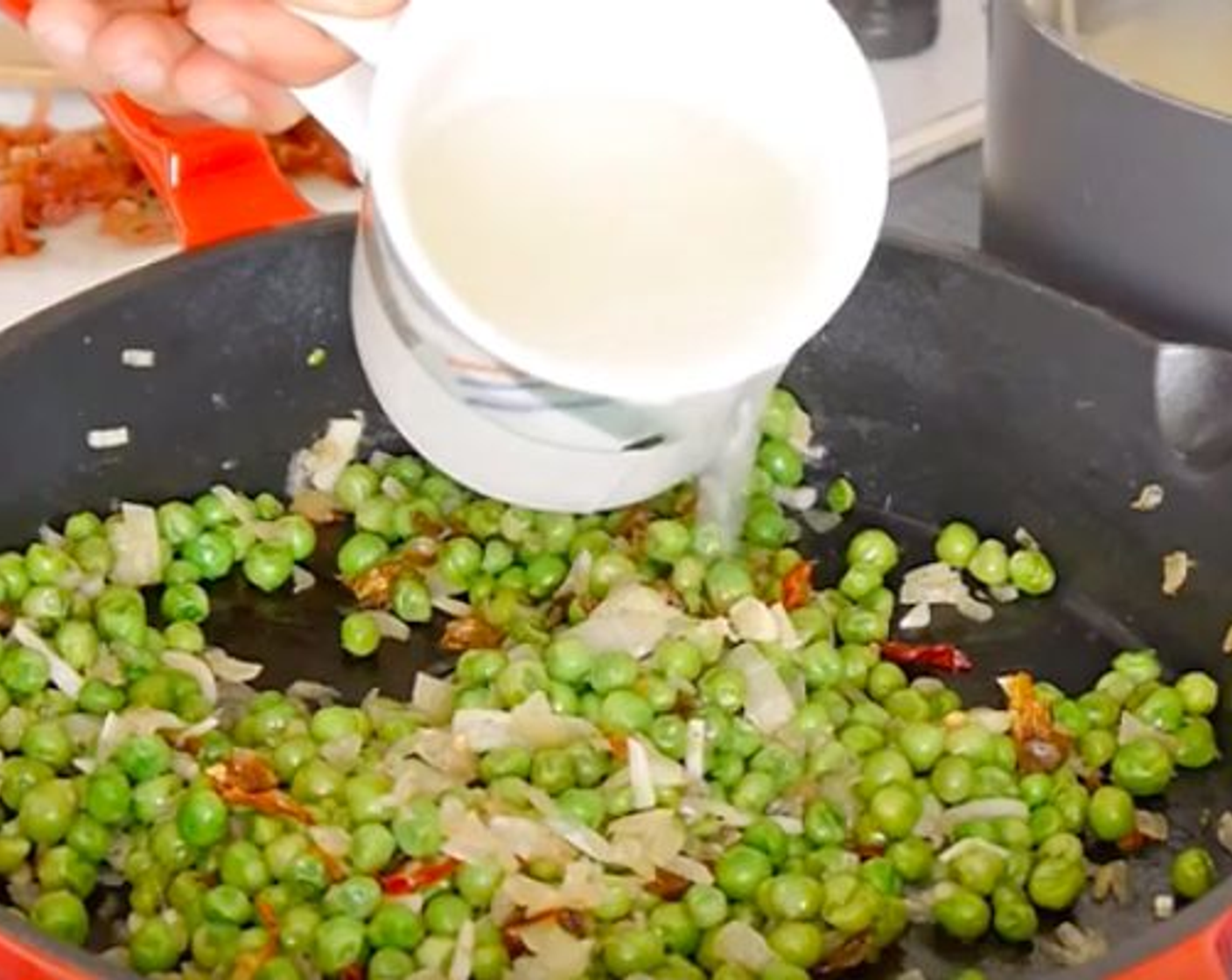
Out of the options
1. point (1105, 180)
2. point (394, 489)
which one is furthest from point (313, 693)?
point (1105, 180)

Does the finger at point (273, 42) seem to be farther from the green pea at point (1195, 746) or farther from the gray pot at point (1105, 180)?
the green pea at point (1195, 746)

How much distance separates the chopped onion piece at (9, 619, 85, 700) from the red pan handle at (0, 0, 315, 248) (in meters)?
0.24

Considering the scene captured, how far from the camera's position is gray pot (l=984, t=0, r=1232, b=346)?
1.13m

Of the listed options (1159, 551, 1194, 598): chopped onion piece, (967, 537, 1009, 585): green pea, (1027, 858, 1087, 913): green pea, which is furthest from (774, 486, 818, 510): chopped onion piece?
(1027, 858, 1087, 913): green pea

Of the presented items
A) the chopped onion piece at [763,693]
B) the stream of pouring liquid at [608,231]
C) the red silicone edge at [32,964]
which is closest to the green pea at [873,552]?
the chopped onion piece at [763,693]

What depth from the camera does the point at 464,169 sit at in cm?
100

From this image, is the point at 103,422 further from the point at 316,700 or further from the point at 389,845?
the point at 389,845

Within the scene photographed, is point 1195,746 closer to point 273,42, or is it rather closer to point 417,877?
point 417,877

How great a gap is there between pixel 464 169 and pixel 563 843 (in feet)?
1.06

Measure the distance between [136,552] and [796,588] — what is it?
360 millimetres

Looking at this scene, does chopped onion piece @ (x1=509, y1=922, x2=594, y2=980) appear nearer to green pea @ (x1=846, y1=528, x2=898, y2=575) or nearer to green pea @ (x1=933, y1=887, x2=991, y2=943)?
green pea @ (x1=933, y1=887, x2=991, y2=943)

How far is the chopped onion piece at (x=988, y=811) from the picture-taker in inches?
44.9

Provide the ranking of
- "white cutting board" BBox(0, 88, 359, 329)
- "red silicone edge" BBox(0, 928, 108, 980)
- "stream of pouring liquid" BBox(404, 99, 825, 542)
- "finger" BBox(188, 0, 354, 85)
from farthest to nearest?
"white cutting board" BBox(0, 88, 359, 329)
"finger" BBox(188, 0, 354, 85)
"stream of pouring liquid" BBox(404, 99, 825, 542)
"red silicone edge" BBox(0, 928, 108, 980)

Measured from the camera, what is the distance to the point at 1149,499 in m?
1.25
